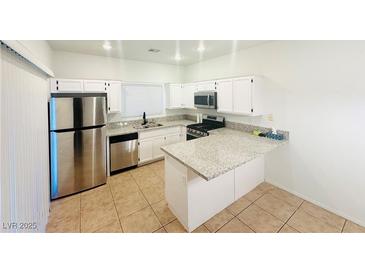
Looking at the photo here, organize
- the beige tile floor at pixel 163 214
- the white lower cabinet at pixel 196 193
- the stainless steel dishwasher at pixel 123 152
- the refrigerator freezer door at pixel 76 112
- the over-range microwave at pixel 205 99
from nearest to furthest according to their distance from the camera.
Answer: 1. the white lower cabinet at pixel 196 193
2. the beige tile floor at pixel 163 214
3. the refrigerator freezer door at pixel 76 112
4. the stainless steel dishwasher at pixel 123 152
5. the over-range microwave at pixel 205 99

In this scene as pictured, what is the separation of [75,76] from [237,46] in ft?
11.0

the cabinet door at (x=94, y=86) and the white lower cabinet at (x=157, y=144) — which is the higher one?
the cabinet door at (x=94, y=86)

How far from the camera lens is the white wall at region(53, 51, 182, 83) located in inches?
127

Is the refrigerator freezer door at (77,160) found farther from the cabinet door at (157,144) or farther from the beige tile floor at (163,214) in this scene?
the cabinet door at (157,144)

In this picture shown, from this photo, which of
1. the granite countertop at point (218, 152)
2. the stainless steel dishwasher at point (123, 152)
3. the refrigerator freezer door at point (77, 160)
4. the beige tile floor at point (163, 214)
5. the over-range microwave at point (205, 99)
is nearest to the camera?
the granite countertop at point (218, 152)

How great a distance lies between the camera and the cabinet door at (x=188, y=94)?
4.20 m

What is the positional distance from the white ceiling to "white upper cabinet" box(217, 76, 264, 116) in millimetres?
656

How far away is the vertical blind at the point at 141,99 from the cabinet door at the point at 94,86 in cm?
76

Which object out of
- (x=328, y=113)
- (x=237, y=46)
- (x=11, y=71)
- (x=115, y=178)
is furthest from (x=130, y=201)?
(x=237, y=46)

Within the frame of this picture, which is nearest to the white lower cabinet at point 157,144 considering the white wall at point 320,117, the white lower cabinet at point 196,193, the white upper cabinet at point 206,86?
the white upper cabinet at point 206,86

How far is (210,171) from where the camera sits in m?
1.60

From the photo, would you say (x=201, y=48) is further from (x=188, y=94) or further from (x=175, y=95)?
(x=175, y=95)

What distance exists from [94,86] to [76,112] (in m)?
0.84

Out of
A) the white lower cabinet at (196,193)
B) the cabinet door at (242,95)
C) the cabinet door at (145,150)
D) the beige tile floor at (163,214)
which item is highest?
the cabinet door at (242,95)
